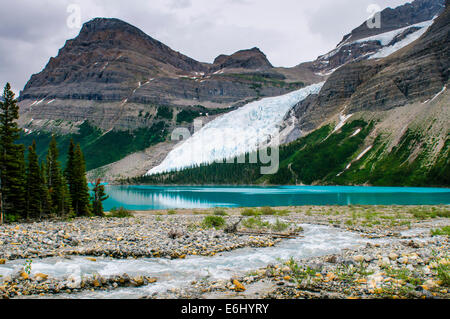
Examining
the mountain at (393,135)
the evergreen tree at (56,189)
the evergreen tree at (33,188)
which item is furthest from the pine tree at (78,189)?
the mountain at (393,135)

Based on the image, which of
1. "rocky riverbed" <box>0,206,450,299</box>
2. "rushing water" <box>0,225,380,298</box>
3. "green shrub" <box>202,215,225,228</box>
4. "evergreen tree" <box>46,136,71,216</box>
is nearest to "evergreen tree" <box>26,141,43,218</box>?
"evergreen tree" <box>46,136,71,216</box>

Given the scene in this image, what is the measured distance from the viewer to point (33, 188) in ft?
111

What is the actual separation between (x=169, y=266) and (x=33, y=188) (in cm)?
2602

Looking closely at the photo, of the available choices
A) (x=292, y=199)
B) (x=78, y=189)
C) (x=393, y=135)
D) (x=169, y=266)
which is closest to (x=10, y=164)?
(x=78, y=189)

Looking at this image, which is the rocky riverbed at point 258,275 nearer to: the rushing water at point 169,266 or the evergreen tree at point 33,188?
the rushing water at point 169,266

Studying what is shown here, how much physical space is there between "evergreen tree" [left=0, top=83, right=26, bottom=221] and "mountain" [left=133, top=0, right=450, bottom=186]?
122748 mm

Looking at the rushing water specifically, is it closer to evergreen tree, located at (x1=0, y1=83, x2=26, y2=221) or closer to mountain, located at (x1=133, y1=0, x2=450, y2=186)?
evergreen tree, located at (x1=0, y1=83, x2=26, y2=221)

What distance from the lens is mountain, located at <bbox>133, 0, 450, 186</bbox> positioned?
125 metres

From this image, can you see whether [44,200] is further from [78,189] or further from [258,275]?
[258,275]

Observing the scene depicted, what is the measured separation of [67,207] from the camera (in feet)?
121

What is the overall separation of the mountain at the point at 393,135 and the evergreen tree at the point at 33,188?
121 m

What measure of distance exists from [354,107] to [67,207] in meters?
191
